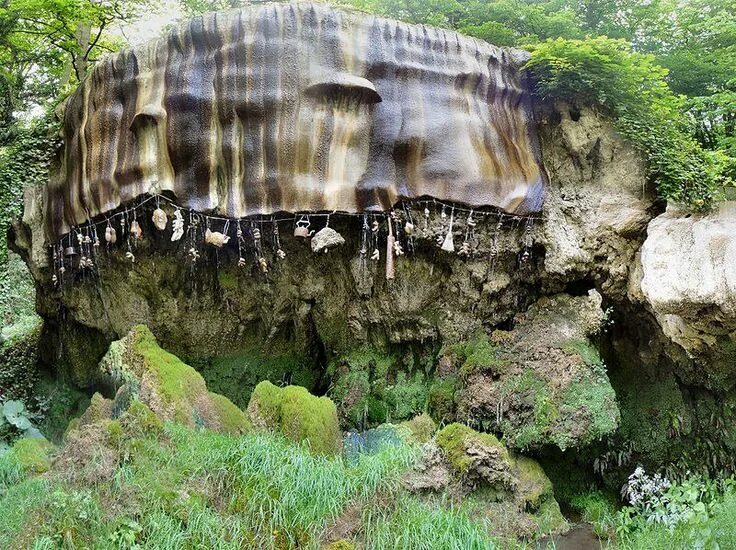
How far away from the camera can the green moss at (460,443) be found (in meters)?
5.96

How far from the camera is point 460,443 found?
609cm

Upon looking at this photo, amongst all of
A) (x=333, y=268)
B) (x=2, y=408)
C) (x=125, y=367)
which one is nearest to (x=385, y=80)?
(x=333, y=268)

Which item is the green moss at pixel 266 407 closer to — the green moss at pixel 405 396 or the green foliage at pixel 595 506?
the green moss at pixel 405 396

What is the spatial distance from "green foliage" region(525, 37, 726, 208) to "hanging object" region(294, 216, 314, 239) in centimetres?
349

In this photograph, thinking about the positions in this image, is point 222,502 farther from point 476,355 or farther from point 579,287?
point 579,287

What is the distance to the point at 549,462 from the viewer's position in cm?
783

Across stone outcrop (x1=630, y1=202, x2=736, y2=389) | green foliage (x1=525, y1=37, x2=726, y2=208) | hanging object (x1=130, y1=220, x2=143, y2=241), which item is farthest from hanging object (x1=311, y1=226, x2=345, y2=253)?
stone outcrop (x1=630, y1=202, x2=736, y2=389)

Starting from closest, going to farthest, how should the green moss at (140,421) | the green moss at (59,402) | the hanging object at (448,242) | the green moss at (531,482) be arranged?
the green moss at (140,421), the green moss at (531,482), the hanging object at (448,242), the green moss at (59,402)

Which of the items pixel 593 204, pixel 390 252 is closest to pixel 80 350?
pixel 390 252

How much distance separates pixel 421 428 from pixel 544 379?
5.15 ft

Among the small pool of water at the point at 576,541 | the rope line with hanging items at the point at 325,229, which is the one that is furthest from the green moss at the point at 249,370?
the small pool of water at the point at 576,541

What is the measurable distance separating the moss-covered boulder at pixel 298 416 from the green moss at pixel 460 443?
1.13 metres

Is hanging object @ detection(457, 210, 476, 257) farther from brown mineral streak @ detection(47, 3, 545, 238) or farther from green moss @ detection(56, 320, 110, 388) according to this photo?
green moss @ detection(56, 320, 110, 388)

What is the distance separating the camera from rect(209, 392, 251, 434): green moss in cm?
665
